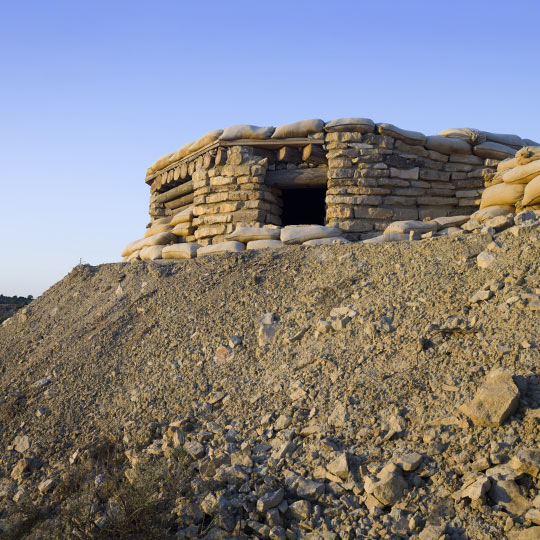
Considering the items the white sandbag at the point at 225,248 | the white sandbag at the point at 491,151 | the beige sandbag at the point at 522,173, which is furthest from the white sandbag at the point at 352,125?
the white sandbag at the point at 225,248

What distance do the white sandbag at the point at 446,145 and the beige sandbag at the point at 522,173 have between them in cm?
151

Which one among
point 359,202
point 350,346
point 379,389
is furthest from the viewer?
point 359,202

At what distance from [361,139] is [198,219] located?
2.34 m

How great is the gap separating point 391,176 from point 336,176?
0.72 meters

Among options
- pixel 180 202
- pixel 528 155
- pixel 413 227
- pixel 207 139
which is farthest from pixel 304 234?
pixel 180 202

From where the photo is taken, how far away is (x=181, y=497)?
291 cm

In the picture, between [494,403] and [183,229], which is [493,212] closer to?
[494,403]

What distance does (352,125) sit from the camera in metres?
6.96

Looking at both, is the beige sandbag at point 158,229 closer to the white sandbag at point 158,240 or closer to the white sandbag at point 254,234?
the white sandbag at point 158,240

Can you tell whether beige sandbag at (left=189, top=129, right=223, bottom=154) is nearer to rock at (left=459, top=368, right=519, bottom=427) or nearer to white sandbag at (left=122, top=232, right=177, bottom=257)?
white sandbag at (left=122, top=232, right=177, bottom=257)

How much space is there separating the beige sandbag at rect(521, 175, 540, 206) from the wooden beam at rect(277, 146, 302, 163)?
2.87 metres

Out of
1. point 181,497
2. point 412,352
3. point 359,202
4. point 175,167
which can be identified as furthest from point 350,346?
point 175,167

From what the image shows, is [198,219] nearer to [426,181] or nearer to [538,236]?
[426,181]

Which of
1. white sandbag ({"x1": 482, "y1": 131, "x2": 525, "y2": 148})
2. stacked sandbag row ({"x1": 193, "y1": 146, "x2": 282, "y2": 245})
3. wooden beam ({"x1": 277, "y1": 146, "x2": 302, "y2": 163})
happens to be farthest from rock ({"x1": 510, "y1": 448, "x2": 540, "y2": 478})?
white sandbag ({"x1": 482, "y1": 131, "x2": 525, "y2": 148})
